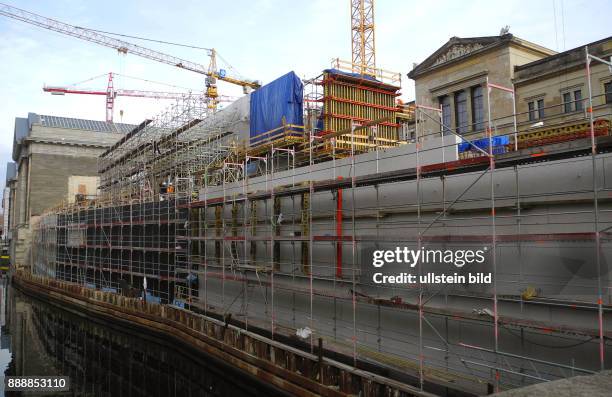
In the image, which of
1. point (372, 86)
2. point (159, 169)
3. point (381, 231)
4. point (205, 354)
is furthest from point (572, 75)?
point (159, 169)

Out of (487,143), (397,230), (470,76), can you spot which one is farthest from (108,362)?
(470,76)

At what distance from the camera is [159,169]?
3009 centimetres

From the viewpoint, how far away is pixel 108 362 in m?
19.8

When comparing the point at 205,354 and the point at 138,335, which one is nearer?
the point at 205,354

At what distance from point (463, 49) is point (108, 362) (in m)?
25.4

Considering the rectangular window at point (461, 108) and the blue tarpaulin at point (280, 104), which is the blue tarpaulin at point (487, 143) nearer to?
the blue tarpaulin at point (280, 104)

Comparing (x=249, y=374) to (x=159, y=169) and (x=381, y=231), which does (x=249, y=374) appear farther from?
(x=159, y=169)

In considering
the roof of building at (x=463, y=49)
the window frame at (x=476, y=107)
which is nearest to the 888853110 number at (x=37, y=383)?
the window frame at (x=476, y=107)

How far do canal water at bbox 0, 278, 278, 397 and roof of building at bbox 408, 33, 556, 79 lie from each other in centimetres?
2201

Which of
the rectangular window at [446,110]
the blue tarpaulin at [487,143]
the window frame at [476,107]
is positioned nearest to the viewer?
the blue tarpaulin at [487,143]

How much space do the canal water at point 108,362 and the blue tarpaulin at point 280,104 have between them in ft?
32.1

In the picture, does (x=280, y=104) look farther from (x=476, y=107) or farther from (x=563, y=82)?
(x=563, y=82)

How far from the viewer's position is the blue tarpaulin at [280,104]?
20.5m

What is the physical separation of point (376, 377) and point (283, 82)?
46.4 feet
